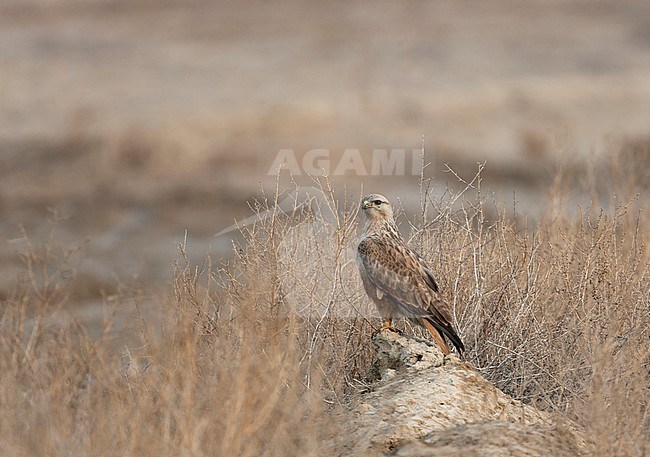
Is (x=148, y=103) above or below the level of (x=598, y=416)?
below

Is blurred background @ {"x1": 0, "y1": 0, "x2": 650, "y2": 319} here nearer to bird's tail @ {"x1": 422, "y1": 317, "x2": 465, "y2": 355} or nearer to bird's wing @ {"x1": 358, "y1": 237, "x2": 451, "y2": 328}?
bird's wing @ {"x1": 358, "y1": 237, "x2": 451, "y2": 328}

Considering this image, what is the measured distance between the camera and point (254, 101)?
86.7 ft

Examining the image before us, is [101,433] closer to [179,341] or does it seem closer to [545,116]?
[179,341]

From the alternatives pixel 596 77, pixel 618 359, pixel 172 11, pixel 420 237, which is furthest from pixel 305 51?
pixel 618 359

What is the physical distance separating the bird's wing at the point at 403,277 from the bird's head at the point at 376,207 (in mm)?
163

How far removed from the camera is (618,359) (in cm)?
613

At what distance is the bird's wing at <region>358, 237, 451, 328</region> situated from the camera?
6711 millimetres

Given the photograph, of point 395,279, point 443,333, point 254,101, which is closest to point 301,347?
point 395,279

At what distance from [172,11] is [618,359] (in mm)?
29754

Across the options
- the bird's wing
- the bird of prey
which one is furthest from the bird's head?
the bird's wing

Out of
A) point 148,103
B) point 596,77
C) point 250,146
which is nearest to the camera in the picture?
point 250,146

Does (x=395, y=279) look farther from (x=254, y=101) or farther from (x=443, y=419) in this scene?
(x=254, y=101)

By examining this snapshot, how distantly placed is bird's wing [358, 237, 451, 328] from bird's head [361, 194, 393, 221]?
6.4 inches

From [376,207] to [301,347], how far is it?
1.03m
